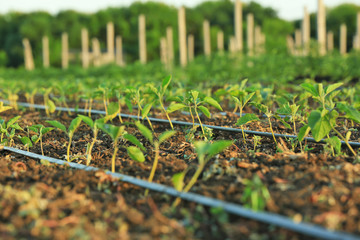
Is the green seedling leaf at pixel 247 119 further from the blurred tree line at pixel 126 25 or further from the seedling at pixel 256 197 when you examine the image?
the blurred tree line at pixel 126 25

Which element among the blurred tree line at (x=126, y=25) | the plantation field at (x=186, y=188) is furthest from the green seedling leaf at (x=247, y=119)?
the blurred tree line at (x=126, y=25)

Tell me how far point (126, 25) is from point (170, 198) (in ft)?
129

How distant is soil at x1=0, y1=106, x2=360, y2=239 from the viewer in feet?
4.27

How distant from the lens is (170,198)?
1654 millimetres

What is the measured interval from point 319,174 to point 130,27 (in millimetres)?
40186

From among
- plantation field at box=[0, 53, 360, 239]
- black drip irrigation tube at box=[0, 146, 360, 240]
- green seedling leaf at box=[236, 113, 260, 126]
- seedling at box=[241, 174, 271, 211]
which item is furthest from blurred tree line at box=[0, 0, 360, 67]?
seedling at box=[241, 174, 271, 211]

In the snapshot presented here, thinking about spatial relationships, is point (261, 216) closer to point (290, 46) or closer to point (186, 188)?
point (186, 188)

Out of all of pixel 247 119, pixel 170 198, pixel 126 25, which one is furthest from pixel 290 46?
pixel 126 25

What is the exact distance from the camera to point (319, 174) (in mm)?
1702

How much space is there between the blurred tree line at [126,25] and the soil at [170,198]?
29.0 m

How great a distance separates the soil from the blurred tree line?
29.0 meters

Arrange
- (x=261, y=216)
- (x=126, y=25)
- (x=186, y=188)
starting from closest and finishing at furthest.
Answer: (x=261, y=216), (x=186, y=188), (x=126, y=25)

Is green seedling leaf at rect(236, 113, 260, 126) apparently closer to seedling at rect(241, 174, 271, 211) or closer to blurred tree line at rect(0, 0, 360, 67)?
seedling at rect(241, 174, 271, 211)

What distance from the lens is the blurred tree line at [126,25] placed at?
1378 inches
